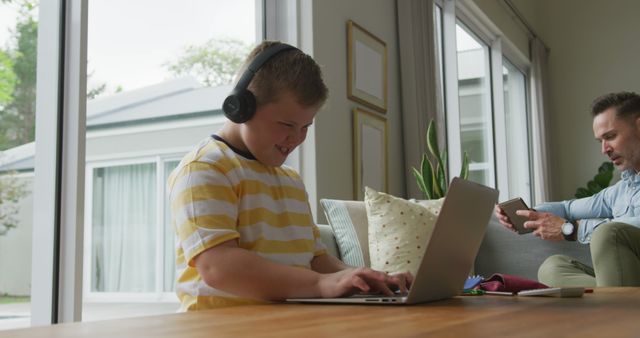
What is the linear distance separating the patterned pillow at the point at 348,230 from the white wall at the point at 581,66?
5.15 metres

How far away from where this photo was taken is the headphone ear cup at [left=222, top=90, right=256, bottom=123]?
4.42 feet

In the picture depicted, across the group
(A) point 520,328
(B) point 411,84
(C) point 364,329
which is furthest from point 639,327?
(B) point 411,84

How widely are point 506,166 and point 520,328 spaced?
6.07 metres

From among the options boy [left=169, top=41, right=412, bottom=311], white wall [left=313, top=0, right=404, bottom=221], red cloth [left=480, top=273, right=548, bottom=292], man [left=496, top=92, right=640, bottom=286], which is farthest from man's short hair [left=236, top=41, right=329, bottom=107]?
white wall [left=313, top=0, right=404, bottom=221]

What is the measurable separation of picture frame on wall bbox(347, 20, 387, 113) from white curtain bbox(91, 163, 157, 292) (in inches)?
50.7

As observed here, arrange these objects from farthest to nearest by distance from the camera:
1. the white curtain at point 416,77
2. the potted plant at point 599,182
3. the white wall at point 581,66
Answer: the white wall at point 581,66, the potted plant at point 599,182, the white curtain at point 416,77

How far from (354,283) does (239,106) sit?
41 cm

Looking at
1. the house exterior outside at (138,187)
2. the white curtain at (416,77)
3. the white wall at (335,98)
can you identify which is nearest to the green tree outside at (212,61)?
the house exterior outside at (138,187)

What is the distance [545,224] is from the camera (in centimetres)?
315

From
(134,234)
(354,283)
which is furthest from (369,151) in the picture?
(354,283)

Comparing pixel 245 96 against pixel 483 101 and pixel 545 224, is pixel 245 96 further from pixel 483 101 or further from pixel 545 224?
pixel 483 101

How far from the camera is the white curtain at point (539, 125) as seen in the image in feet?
23.7

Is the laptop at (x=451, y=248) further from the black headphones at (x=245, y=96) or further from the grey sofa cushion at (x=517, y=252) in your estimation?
the grey sofa cushion at (x=517, y=252)

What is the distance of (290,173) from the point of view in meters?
1.57
